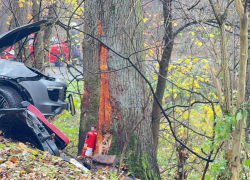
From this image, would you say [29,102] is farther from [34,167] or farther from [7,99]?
[34,167]

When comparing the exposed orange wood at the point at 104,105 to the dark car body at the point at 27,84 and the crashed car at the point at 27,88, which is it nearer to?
the dark car body at the point at 27,84

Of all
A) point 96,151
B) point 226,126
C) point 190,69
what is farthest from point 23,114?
point 190,69

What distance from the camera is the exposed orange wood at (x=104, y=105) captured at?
4.32 metres

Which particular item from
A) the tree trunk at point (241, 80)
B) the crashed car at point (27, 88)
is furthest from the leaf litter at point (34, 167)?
the tree trunk at point (241, 80)

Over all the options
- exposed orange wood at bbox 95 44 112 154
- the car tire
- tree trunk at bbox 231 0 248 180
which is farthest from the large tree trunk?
the car tire

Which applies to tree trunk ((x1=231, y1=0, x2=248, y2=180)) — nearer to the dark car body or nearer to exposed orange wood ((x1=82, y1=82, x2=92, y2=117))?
exposed orange wood ((x1=82, y1=82, x2=92, y2=117))

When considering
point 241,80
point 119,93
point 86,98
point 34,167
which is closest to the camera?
point 241,80

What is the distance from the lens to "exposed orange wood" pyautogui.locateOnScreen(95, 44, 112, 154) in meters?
4.32

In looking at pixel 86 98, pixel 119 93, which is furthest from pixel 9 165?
pixel 86 98

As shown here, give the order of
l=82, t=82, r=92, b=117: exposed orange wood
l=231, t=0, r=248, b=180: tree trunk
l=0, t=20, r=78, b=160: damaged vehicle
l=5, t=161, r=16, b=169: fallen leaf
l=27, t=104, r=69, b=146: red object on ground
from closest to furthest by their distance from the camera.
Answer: l=231, t=0, r=248, b=180: tree trunk → l=5, t=161, r=16, b=169: fallen leaf → l=0, t=20, r=78, b=160: damaged vehicle → l=27, t=104, r=69, b=146: red object on ground → l=82, t=82, r=92, b=117: exposed orange wood

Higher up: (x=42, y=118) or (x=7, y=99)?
(x=7, y=99)

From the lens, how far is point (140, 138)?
4.40 meters

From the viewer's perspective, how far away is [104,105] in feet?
14.3

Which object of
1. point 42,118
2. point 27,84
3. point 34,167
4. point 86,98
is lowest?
point 34,167
